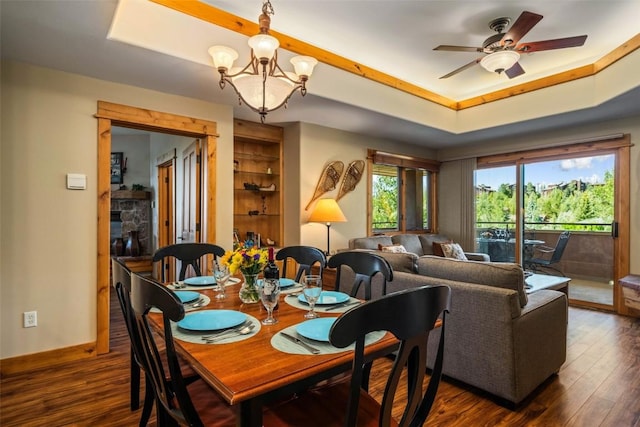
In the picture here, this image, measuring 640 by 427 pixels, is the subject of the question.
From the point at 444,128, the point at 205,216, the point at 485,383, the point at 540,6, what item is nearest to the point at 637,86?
the point at 540,6

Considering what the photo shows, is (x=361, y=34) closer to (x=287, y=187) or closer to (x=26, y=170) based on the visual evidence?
(x=287, y=187)

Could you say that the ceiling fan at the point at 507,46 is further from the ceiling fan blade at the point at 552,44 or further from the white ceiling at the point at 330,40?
the white ceiling at the point at 330,40

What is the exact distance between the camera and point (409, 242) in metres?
5.23

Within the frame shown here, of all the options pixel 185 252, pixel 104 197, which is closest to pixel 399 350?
pixel 185 252

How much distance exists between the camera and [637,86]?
126 inches

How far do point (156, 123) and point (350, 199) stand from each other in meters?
2.77

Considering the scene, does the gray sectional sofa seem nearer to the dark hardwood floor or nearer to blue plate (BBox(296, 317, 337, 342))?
the dark hardwood floor

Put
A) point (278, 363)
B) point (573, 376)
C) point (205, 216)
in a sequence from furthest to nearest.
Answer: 1. point (205, 216)
2. point (573, 376)
3. point (278, 363)

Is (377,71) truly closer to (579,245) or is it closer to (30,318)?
(579,245)

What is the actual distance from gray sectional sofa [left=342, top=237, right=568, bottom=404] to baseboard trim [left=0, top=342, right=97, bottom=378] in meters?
2.79

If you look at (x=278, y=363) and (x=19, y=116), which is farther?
(x=19, y=116)

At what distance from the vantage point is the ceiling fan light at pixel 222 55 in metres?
2.25

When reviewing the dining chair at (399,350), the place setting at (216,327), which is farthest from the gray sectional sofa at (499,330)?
the place setting at (216,327)

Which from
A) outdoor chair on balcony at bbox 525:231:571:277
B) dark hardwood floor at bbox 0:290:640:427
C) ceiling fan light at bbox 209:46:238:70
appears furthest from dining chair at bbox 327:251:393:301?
outdoor chair on balcony at bbox 525:231:571:277
